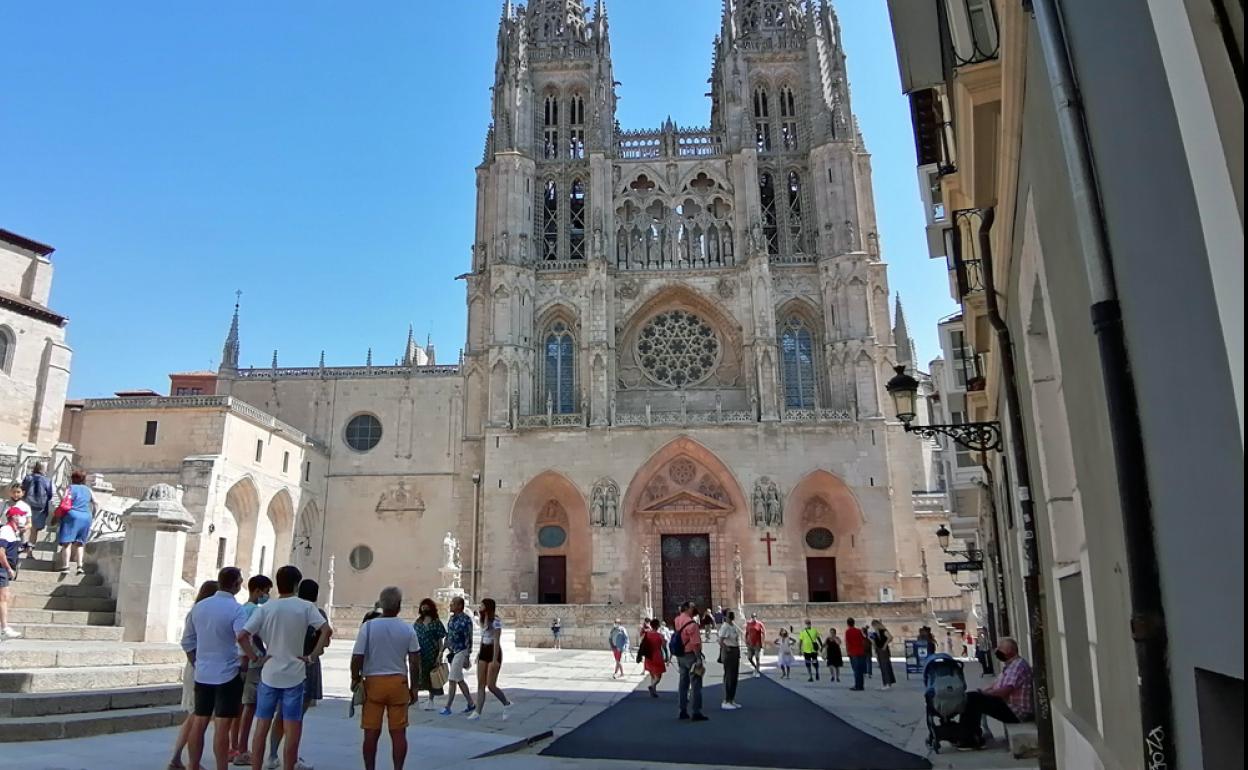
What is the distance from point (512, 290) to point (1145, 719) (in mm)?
30000

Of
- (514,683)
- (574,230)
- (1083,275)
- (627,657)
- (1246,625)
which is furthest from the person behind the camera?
(574,230)

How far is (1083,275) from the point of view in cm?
306

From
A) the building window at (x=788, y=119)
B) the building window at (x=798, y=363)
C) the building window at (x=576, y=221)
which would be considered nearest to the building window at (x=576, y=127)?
the building window at (x=576, y=221)

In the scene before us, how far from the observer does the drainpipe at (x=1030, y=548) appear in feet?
18.5

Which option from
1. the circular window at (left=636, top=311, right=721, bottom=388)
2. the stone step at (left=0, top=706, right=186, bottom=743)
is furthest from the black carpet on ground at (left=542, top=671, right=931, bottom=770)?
the circular window at (left=636, top=311, right=721, bottom=388)

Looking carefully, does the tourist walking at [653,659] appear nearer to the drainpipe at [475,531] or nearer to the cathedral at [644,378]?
the cathedral at [644,378]

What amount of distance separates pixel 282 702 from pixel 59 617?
19.1ft

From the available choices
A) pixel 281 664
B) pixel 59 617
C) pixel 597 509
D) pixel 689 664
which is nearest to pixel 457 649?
pixel 689 664

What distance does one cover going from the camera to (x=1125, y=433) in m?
2.51

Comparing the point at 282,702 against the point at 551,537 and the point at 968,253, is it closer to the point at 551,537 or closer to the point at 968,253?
the point at 968,253

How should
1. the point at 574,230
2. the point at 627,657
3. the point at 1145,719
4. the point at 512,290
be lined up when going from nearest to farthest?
the point at 1145,719 → the point at 627,657 → the point at 512,290 → the point at 574,230

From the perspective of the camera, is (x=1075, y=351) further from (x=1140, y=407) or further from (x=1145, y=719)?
(x=1145, y=719)

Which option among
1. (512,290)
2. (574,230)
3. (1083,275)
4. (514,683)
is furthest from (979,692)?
(574,230)

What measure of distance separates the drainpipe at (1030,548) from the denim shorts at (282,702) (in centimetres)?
491
